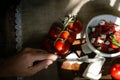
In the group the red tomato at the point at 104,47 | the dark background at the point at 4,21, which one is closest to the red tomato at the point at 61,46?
the red tomato at the point at 104,47

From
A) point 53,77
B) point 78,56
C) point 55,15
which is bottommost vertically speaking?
point 53,77

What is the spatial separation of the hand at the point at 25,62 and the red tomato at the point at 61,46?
0.24 metres

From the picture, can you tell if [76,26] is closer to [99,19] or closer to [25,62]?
[99,19]

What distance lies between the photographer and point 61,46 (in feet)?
4.76

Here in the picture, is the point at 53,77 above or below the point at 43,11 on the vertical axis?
below

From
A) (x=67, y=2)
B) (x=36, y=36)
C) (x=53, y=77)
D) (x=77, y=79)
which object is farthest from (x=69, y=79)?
(x=67, y=2)

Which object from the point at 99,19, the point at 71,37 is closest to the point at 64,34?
the point at 71,37

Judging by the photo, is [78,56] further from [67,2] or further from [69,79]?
[67,2]

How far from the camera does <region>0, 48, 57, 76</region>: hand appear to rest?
118 cm

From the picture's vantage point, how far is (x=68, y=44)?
57.9 inches

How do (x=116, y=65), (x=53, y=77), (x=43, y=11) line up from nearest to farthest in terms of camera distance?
(x=116, y=65)
(x=53, y=77)
(x=43, y=11)

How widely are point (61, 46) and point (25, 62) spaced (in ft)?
1.00

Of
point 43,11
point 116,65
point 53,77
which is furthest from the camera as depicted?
point 43,11

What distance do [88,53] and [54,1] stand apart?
0.37m
